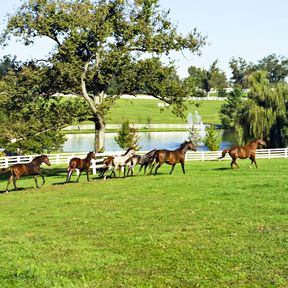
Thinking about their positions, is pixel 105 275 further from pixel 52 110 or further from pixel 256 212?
pixel 52 110

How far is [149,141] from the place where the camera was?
86.8 metres

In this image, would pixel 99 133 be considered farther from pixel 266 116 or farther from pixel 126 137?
pixel 266 116

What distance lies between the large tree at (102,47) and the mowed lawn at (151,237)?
11.3m

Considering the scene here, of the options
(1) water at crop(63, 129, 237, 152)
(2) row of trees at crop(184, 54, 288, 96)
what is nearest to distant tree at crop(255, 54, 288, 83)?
(2) row of trees at crop(184, 54, 288, 96)

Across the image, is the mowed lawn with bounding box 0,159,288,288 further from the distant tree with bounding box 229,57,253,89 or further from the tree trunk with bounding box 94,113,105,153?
the distant tree with bounding box 229,57,253,89

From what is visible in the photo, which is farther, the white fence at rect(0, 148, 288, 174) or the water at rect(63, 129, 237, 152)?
the water at rect(63, 129, 237, 152)

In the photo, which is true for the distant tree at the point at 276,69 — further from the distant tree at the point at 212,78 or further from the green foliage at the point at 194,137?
the green foliage at the point at 194,137

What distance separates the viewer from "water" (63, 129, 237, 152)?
74019 millimetres

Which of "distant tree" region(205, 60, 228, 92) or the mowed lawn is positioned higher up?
"distant tree" region(205, 60, 228, 92)

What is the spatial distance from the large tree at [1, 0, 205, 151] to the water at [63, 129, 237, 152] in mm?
39634

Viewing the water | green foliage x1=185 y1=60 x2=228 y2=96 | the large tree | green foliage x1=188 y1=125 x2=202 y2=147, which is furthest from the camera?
green foliage x1=185 y1=60 x2=228 y2=96

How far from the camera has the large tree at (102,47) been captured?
27.3m

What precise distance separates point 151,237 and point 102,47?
1965cm

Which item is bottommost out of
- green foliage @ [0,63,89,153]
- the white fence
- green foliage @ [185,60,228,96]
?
the white fence
